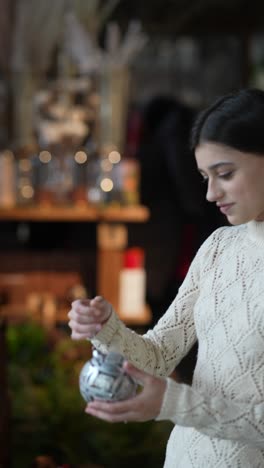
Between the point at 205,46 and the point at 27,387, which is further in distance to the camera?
the point at 205,46

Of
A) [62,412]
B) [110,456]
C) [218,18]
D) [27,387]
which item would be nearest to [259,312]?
[110,456]

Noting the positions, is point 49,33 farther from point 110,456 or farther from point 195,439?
point 195,439

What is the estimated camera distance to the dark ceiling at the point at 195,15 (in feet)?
17.0

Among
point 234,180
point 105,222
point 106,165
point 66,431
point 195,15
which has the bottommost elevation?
point 66,431

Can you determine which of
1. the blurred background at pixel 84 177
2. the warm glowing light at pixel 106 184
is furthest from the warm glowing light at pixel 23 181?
the warm glowing light at pixel 106 184

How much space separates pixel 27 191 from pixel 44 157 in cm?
18

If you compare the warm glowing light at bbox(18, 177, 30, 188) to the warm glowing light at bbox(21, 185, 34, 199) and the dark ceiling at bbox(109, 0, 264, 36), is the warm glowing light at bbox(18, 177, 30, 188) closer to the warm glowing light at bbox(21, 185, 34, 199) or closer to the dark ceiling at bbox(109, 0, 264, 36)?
the warm glowing light at bbox(21, 185, 34, 199)

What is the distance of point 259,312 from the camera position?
122cm

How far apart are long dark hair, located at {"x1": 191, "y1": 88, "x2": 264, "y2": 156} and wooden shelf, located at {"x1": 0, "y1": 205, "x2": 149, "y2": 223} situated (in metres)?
2.68

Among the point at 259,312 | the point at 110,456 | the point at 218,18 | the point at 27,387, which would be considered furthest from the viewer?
the point at 218,18

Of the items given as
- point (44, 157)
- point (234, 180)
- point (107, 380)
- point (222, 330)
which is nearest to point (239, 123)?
point (234, 180)

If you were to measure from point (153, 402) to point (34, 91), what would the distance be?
309 cm

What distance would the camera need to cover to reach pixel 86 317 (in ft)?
4.16

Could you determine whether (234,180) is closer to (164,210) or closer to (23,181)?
(23,181)
